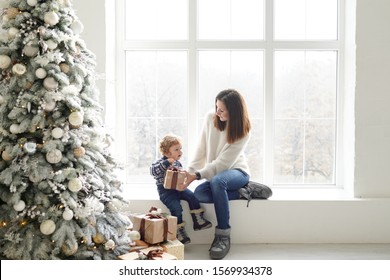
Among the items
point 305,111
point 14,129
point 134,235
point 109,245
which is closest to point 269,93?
point 305,111

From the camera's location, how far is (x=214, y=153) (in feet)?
12.9

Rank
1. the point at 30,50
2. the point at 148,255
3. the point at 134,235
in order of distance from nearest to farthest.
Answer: the point at 30,50, the point at 148,255, the point at 134,235

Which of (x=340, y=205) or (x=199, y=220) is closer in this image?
(x=199, y=220)

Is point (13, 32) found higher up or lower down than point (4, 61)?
higher up

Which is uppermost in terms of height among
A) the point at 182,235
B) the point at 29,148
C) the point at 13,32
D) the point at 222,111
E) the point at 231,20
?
the point at 231,20

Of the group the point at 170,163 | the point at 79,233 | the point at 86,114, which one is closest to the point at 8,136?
the point at 86,114

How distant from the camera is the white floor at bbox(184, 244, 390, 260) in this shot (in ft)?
11.7

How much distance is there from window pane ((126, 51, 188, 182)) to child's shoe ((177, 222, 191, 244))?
82cm

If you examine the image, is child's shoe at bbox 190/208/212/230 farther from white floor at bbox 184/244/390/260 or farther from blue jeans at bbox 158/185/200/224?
white floor at bbox 184/244/390/260

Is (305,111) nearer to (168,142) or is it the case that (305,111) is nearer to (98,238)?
(168,142)

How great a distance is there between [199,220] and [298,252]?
800 mm

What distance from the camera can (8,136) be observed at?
2.79 meters

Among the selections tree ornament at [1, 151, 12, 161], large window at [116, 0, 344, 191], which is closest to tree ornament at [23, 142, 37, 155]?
tree ornament at [1, 151, 12, 161]

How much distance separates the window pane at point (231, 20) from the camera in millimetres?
4344
